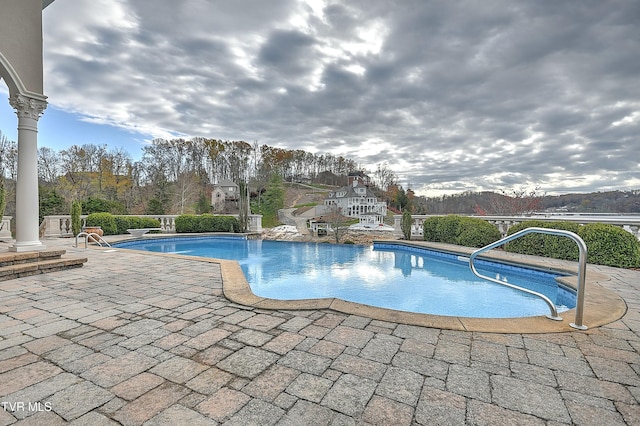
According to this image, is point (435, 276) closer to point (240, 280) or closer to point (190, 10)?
point (240, 280)

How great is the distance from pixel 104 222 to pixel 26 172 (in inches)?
327

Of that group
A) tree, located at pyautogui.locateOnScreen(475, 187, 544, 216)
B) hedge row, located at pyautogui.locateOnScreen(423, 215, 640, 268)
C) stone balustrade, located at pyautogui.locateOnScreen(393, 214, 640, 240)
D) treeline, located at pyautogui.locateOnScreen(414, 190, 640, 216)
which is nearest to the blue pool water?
hedge row, located at pyautogui.locateOnScreen(423, 215, 640, 268)

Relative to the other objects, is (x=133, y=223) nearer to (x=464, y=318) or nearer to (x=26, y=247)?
(x=26, y=247)

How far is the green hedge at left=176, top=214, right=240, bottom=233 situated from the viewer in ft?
48.2

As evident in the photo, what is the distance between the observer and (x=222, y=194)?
35875mm

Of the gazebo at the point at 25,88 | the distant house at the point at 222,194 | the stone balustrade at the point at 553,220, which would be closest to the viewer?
the gazebo at the point at 25,88

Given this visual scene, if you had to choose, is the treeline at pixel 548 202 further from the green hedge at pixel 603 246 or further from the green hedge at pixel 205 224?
the green hedge at pixel 205 224

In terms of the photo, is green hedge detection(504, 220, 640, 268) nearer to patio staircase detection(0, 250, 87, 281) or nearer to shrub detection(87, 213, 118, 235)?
patio staircase detection(0, 250, 87, 281)

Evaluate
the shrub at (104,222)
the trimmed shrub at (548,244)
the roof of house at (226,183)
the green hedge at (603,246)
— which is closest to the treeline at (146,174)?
the roof of house at (226,183)

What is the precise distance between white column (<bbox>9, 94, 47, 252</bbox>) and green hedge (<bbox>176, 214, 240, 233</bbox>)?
9.46m

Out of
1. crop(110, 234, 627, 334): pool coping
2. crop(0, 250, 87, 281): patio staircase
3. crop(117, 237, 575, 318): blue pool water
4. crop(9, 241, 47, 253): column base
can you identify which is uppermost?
crop(9, 241, 47, 253): column base

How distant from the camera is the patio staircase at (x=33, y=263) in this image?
4518mm

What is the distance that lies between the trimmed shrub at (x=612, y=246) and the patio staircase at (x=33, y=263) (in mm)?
10698

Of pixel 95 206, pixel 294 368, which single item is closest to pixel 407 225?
pixel 294 368
